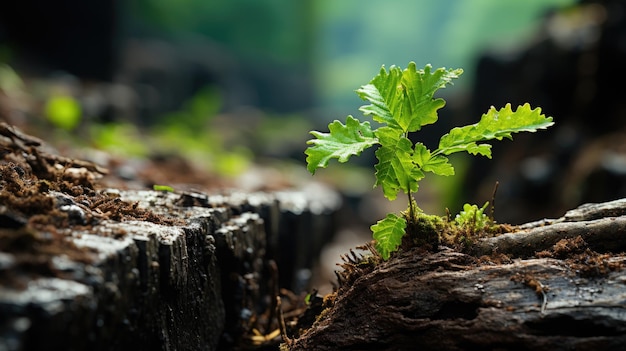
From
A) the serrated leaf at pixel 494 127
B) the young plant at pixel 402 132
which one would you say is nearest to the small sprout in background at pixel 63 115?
the young plant at pixel 402 132

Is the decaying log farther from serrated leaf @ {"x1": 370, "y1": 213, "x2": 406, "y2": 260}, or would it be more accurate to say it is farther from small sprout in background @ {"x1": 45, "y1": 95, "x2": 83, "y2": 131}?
small sprout in background @ {"x1": 45, "y1": 95, "x2": 83, "y2": 131}

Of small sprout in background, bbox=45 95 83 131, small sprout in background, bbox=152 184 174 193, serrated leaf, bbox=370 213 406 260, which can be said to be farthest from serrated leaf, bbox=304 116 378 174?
small sprout in background, bbox=45 95 83 131

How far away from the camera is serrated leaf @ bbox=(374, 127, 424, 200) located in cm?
213

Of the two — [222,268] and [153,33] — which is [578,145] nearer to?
[222,268]

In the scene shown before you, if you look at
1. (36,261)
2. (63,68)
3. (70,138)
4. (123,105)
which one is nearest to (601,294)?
(36,261)

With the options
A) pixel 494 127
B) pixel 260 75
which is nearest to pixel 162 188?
pixel 494 127

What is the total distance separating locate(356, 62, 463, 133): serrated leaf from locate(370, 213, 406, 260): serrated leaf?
1.21 ft

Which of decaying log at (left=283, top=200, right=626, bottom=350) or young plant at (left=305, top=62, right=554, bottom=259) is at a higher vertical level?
young plant at (left=305, top=62, right=554, bottom=259)

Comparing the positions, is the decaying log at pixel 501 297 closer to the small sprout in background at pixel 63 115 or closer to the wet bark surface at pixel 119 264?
the wet bark surface at pixel 119 264

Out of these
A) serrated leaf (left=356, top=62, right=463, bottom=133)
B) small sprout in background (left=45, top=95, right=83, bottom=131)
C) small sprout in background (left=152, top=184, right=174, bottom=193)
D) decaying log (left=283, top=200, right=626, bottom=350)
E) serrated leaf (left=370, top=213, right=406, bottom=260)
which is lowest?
decaying log (left=283, top=200, right=626, bottom=350)

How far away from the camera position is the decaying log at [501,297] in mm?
1792

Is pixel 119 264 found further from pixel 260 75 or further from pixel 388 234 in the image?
pixel 260 75

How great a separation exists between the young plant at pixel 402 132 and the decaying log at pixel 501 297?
0.59ft

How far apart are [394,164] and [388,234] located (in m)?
0.28
